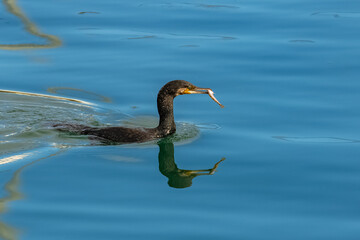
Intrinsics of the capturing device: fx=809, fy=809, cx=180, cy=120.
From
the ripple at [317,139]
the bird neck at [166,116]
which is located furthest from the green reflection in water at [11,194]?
the ripple at [317,139]

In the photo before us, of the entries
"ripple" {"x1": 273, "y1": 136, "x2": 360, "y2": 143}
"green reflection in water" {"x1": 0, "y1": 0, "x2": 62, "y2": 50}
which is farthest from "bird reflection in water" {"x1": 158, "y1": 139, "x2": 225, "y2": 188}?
"green reflection in water" {"x1": 0, "y1": 0, "x2": 62, "y2": 50}

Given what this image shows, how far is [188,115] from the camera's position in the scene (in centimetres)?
1147

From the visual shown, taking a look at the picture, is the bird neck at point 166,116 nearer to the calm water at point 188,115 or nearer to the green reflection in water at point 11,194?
the calm water at point 188,115

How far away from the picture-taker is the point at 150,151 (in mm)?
10133

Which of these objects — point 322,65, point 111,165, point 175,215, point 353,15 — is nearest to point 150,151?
point 111,165

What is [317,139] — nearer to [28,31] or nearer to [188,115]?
[188,115]

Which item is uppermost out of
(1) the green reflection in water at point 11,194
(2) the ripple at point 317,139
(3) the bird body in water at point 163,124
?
(3) the bird body in water at point 163,124

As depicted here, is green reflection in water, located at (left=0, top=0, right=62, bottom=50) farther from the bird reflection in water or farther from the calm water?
the bird reflection in water

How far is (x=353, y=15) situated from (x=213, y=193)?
9.02 metres

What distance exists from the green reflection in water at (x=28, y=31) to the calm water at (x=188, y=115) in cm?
3

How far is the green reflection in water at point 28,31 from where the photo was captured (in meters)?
14.7

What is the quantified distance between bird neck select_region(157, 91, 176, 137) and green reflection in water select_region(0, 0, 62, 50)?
4530 mm

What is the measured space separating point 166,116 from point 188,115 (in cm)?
76

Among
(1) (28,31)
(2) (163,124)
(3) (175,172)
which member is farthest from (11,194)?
(1) (28,31)
